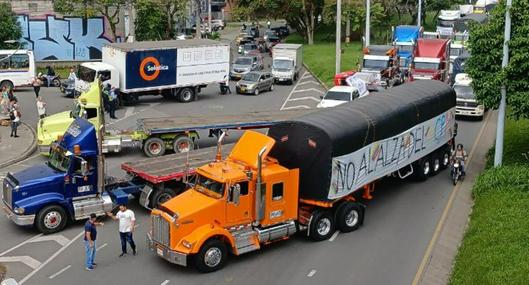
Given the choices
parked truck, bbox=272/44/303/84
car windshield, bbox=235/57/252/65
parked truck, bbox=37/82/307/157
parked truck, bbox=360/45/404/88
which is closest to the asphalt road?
parked truck, bbox=37/82/307/157

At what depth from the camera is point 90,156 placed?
1912 cm

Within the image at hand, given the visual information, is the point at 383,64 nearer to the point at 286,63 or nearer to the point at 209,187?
the point at 286,63

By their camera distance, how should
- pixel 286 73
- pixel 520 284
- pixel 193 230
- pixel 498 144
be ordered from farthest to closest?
pixel 286 73 < pixel 498 144 < pixel 193 230 < pixel 520 284

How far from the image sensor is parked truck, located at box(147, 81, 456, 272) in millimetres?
16031

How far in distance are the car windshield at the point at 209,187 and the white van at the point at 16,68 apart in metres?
28.5

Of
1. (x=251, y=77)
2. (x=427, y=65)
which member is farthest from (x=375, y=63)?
(x=251, y=77)

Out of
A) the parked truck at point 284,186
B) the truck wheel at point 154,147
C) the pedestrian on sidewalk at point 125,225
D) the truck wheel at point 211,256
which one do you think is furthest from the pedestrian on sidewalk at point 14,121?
the truck wheel at point 211,256

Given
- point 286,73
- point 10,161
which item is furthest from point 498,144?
point 286,73

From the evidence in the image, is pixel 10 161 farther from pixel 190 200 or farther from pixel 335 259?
pixel 335 259

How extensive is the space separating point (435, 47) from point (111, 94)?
2092 cm

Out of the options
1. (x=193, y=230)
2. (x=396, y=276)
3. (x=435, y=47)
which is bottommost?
(x=396, y=276)

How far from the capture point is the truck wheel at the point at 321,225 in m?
18.0

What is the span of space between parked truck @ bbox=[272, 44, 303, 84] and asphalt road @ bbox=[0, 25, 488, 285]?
25.7 metres

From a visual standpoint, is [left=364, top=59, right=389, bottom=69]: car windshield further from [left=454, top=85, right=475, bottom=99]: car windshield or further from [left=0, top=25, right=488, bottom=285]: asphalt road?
[left=0, top=25, right=488, bottom=285]: asphalt road
